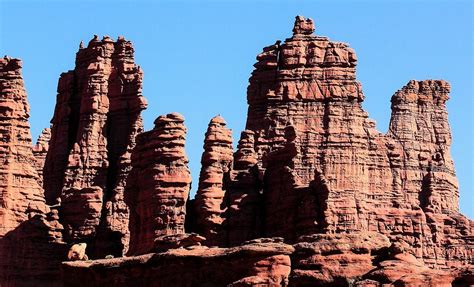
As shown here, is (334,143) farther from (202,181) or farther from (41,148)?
(41,148)

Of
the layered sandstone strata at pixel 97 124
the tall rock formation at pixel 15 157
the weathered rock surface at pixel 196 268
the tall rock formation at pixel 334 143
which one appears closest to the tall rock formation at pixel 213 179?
the tall rock formation at pixel 334 143

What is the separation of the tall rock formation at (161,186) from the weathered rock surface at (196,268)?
8.81 m

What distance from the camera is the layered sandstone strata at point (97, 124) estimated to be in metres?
124

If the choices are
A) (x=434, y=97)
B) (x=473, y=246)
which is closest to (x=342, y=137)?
(x=473, y=246)

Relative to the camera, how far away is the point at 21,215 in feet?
377

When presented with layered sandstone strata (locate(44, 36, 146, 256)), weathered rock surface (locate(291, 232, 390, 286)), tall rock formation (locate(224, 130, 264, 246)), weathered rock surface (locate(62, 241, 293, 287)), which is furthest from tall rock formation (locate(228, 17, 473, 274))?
weathered rock surface (locate(291, 232, 390, 286))

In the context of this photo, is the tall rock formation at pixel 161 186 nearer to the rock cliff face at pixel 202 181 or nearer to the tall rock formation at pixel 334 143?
the rock cliff face at pixel 202 181

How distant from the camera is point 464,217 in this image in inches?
5379

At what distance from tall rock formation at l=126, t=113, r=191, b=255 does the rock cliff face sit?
8cm

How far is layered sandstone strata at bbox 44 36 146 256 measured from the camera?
123812 mm

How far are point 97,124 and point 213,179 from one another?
15589mm

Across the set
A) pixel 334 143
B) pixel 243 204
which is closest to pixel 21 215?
pixel 243 204

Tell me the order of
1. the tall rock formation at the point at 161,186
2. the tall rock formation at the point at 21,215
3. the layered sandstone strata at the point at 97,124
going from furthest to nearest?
1. the layered sandstone strata at the point at 97,124
2. the tall rock formation at the point at 21,215
3. the tall rock formation at the point at 161,186

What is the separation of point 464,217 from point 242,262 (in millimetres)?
48003
